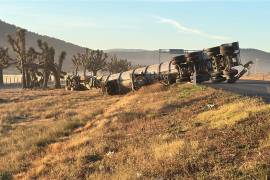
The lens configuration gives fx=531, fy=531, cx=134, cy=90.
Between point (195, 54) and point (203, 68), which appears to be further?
point (203, 68)

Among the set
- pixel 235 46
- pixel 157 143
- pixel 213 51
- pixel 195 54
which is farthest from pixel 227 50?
pixel 157 143

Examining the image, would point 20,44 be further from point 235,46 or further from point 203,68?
point 235,46

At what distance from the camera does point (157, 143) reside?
50.4ft

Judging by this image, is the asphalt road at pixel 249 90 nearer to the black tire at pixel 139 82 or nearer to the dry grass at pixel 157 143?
the dry grass at pixel 157 143

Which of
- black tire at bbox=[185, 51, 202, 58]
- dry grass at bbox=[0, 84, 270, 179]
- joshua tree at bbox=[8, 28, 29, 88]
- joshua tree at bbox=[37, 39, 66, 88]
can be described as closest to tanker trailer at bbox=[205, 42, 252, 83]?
black tire at bbox=[185, 51, 202, 58]

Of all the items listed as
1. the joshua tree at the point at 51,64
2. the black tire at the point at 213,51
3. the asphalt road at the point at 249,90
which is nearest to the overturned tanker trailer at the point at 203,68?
the black tire at the point at 213,51

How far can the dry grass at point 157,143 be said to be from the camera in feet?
40.2

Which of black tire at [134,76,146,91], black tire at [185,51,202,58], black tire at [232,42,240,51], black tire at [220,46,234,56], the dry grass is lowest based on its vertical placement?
the dry grass

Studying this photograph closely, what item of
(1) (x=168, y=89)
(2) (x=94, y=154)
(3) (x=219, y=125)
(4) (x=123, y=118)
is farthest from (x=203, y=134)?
(1) (x=168, y=89)

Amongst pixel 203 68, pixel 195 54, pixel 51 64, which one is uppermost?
pixel 195 54

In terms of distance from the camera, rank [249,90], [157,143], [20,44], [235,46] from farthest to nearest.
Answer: [20,44]
[235,46]
[249,90]
[157,143]

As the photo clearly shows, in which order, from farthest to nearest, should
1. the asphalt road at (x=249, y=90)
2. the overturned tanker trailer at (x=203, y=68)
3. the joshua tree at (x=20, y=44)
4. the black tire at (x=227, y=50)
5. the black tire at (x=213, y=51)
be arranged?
the joshua tree at (x=20, y=44)
the black tire at (x=213, y=51)
the overturned tanker trailer at (x=203, y=68)
the black tire at (x=227, y=50)
the asphalt road at (x=249, y=90)

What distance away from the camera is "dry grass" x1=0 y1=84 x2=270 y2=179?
1227 centimetres

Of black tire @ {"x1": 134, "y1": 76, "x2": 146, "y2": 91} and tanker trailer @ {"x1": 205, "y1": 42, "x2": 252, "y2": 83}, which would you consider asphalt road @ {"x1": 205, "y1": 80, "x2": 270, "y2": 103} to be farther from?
black tire @ {"x1": 134, "y1": 76, "x2": 146, "y2": 91}
